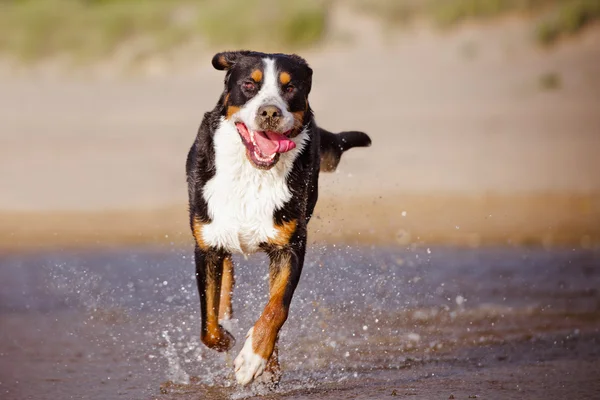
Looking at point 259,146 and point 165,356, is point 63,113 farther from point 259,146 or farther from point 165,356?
point 259,146

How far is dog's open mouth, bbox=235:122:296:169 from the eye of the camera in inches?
195

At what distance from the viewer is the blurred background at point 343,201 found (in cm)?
593

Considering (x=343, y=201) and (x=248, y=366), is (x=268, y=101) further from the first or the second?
(x=343, y=201)

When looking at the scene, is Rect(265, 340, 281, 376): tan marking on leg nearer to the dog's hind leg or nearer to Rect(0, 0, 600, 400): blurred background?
Rect(0, 0, 600, 400): blurred background

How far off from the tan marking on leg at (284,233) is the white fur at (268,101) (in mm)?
484

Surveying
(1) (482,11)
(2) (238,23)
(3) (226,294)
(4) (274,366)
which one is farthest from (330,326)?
(1) (482,11)

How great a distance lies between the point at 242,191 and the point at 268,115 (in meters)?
0.46

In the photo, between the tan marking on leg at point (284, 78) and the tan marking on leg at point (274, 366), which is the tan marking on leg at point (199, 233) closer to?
the tan marking on leg at point (274, 366)

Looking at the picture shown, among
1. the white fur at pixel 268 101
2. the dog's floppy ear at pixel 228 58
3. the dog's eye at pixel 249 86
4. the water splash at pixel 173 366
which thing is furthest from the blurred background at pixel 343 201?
the dog's floppy ear at pixel 228 58

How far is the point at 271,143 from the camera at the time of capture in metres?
5.02

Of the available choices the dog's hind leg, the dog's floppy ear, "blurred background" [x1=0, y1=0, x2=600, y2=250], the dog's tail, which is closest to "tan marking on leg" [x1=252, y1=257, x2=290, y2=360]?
the dog's hind leg

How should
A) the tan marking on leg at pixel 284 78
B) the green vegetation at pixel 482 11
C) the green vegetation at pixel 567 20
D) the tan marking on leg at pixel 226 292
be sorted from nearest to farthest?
the tan marking on leg at pixel 284 78
the tan marking on leg at pixel 226 292
the green vegetation at pixel 567 20
the green vegetation at pixel 482 11

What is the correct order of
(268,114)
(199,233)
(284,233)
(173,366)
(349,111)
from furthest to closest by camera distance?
(349,111) < (173,366) < (199,233) < (284,233) < (268,114)

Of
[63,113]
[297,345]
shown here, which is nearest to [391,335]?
[297,345]
